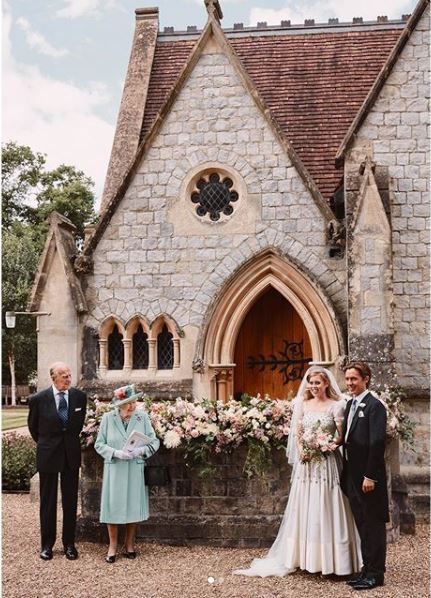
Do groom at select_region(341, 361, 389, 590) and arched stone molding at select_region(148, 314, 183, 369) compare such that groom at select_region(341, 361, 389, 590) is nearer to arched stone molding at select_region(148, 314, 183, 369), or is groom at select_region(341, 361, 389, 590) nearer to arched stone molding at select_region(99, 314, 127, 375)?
arched stone molding at select_region(148, 314, 183, 369)

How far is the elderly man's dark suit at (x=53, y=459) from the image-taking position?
769 centimetres

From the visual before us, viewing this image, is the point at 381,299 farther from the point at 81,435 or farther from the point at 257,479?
the point at 81,435

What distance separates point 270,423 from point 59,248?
4784 mm

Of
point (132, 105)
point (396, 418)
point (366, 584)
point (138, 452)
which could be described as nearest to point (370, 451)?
point (366, 584)

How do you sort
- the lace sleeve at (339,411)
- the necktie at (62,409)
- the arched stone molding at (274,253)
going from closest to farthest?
the lace sleeve at (339,411), the necktie at (62,409), the arched stone molding at (274,253)

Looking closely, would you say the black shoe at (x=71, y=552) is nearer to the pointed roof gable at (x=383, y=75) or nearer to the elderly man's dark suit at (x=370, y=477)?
the elderly man's dark suit at (x=370, y=477)

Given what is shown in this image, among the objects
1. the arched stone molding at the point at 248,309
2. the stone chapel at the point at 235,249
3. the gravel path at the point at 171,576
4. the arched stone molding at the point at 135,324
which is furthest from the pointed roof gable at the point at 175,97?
the gravel path at the point at 171,576

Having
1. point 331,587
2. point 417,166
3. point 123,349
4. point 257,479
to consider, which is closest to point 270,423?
point 257,479

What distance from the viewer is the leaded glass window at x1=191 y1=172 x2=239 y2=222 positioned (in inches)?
452

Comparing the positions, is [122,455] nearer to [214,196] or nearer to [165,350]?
[165,350]

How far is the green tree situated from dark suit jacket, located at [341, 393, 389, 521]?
2768 cm

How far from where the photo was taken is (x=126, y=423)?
7773 mm

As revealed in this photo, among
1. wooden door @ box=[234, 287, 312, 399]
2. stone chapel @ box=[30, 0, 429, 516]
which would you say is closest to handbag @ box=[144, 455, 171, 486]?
stone chapel @ box=[30, 0, 429, 516]

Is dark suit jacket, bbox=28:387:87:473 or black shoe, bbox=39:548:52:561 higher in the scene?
dark suit jacket, bbox=28:387:87:473
